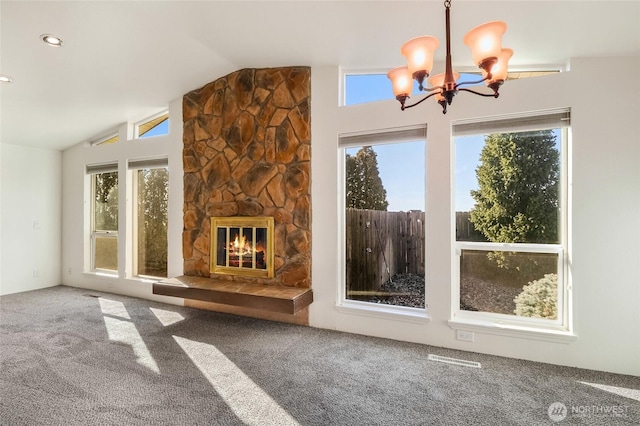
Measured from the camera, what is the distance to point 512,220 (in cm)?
266

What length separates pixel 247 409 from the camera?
6.22 feet

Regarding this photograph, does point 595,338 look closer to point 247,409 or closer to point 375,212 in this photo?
point 375,212

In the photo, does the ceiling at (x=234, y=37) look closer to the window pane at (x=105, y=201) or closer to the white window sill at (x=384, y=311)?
the window pane at (x=105, y=201)

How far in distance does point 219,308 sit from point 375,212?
225cm

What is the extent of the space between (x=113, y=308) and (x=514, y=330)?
453 centimetres

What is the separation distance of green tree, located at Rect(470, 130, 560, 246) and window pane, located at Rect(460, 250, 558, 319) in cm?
17

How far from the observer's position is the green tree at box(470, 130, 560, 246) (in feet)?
8.43

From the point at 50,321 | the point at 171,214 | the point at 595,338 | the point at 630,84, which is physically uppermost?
the point at 630,84

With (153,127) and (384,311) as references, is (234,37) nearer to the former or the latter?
(153,127)

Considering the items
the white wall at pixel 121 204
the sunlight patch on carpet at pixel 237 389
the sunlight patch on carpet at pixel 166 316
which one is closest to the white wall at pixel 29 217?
the white wall at pixel 121 204

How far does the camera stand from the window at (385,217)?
299cm

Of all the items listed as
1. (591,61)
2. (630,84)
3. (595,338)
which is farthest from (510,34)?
(595,338)

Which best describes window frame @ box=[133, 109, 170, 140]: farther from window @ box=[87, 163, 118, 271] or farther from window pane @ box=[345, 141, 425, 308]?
window pane @ box=[345, 141, 425, 308]

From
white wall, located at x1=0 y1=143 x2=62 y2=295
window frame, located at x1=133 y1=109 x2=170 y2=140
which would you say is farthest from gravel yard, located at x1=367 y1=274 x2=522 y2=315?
white wall, located at x1=0 y1=143 x2=62 y2=295
